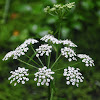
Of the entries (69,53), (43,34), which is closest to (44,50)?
(69,53)

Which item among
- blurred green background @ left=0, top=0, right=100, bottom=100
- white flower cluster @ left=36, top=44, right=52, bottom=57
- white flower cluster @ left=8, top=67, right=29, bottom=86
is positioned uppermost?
blurred green background @ left=0, top=0, right=100, bottom=100

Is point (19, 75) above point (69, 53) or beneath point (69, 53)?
beneath

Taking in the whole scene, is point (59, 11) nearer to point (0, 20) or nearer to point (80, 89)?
point (80, 89)

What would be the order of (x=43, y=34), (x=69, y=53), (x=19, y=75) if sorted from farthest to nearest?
(x=43, y=34) < (x=69, y=53) < (x=19, y=75)

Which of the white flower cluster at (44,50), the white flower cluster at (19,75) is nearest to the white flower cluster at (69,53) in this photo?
the white flower cluster at (44,50)

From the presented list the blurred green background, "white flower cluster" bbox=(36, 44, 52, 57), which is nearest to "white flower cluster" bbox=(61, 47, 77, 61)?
"white flower cluster" bbox=(36, 44, 52, 57)

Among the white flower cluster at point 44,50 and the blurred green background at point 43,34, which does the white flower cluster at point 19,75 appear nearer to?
the white flower cluster at point 44,50

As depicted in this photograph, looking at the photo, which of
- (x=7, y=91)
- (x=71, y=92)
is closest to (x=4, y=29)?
(x=7, y=91)

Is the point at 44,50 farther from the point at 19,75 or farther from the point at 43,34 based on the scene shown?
the point at 43,34

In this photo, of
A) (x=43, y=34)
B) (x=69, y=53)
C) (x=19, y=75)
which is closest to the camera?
(x=19, y=75)

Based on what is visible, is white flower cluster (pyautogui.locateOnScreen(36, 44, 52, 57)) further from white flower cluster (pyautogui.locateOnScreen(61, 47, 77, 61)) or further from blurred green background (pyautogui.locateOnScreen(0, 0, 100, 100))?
blurred green background (pyautogui.locateOnScreen(0, 0, 100, 100))
